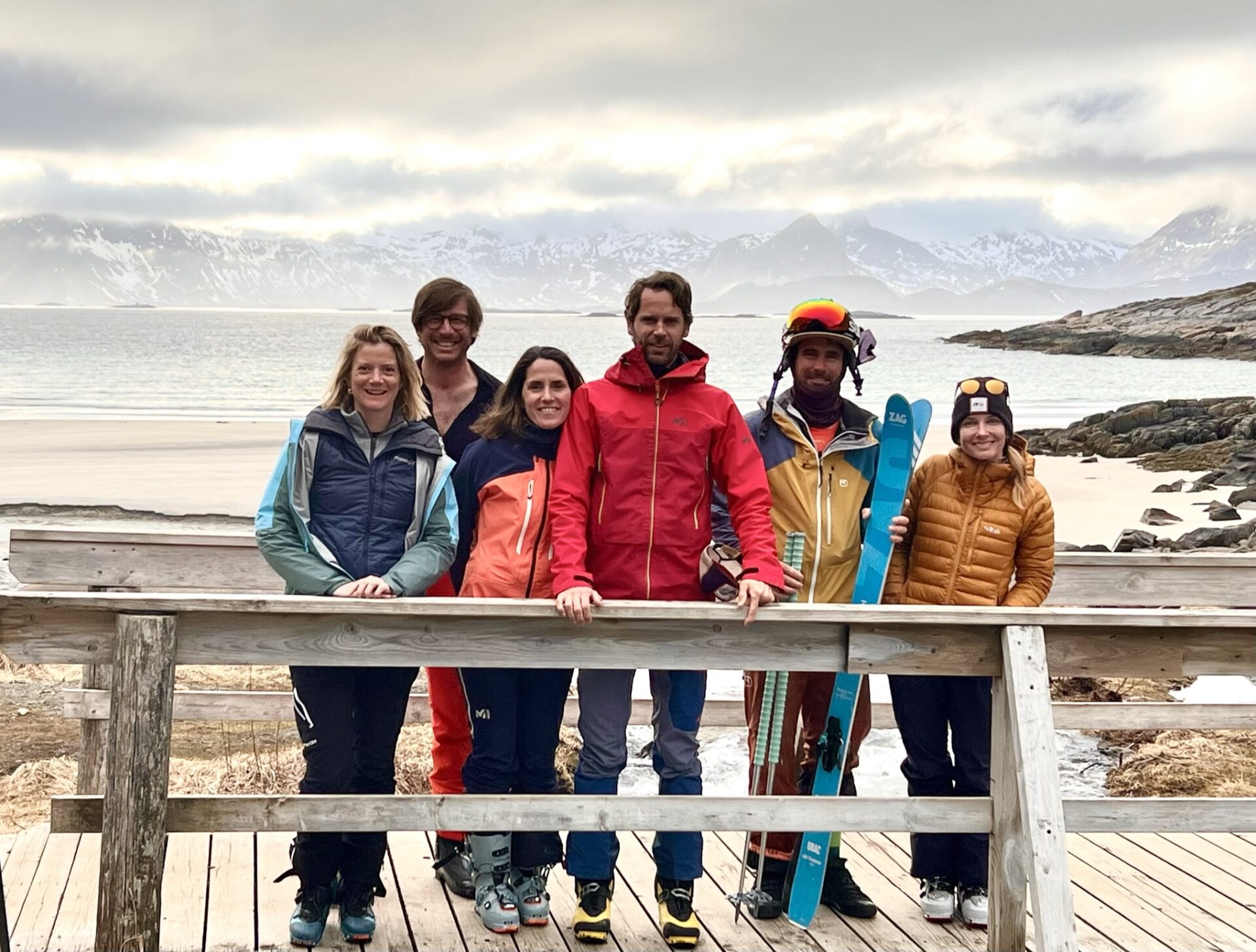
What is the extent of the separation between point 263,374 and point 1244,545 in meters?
56.2

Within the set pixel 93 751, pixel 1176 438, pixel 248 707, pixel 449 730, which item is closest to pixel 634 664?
pixel 449 730

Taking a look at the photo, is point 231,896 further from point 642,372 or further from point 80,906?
point 642,372

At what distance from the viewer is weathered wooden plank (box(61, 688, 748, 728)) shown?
15.7 feet

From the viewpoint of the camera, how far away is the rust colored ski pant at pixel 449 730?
4344 millimetres

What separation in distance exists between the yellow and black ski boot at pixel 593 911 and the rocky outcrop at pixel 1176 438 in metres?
18.1

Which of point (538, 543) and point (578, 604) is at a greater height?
point (538, 543)

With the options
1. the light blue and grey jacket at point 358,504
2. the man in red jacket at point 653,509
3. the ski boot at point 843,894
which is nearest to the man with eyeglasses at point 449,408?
the light blue and grey jacket at point 358,504

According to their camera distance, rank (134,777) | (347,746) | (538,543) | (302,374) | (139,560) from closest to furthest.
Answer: (134,777) < (347,746) < (538,543) < (139,560) < (302,374)

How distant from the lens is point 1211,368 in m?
68.6

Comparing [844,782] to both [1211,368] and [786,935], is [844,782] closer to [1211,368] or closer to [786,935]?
[786,935]

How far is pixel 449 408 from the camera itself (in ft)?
14.6

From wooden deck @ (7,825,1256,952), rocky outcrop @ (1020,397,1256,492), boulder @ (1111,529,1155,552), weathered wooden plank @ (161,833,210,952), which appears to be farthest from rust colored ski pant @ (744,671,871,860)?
rocky outcrop @ (1020,397,1256,492)

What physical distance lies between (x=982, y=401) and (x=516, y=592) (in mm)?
1591

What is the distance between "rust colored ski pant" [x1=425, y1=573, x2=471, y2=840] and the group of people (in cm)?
28
